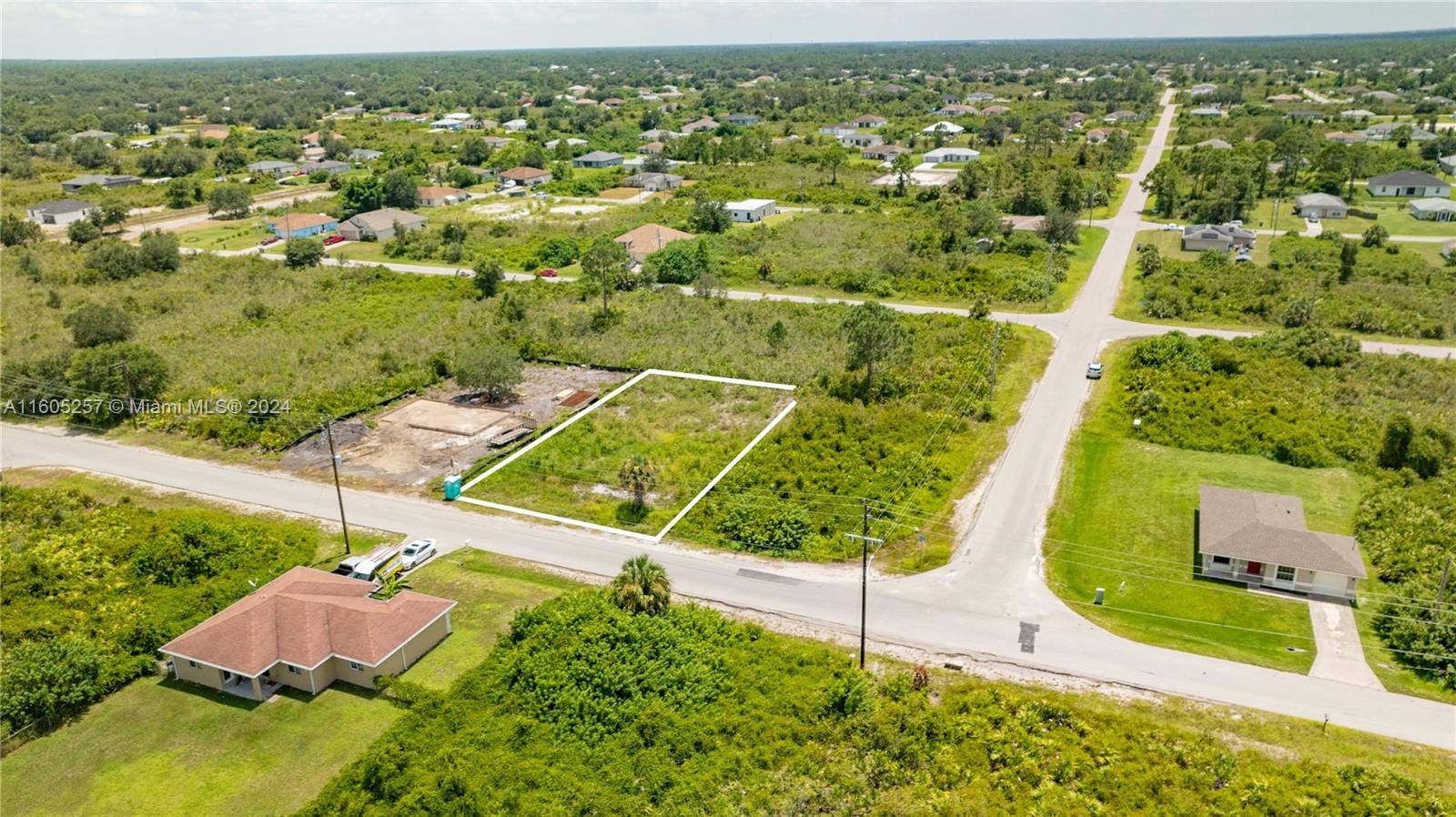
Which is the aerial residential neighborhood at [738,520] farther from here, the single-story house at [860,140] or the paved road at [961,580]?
the single-story house at [860,140]

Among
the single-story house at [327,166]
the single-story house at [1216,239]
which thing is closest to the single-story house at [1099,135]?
the single-story house at [1216,239]

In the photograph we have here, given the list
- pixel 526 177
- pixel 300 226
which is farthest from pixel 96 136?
pixel 300 226

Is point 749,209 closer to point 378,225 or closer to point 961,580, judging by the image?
point 378,225

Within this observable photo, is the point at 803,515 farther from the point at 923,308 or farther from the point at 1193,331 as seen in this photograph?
the point at 1193,331

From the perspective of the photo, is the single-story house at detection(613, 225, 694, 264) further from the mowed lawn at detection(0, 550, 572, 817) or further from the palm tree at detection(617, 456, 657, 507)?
the mowed lawn at detection(0, 550, 572, 817)

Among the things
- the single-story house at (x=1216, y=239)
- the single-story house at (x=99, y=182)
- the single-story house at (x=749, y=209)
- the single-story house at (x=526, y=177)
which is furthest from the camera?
the single-story house at (x=526, y=177)

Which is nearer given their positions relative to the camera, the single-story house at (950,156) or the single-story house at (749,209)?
the single-story house at (749,209)
